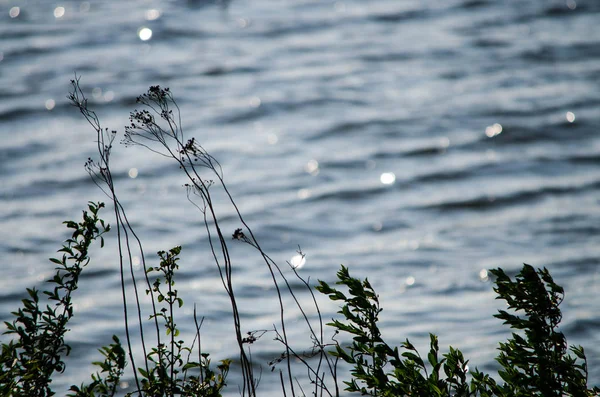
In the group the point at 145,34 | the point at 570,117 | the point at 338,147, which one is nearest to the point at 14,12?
the point at 145,34

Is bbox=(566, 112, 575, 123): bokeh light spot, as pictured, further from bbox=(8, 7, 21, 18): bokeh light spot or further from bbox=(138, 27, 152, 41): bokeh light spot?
bbox=(8, 7, 21, 18): bokeh light spot

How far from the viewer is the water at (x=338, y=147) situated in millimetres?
5414

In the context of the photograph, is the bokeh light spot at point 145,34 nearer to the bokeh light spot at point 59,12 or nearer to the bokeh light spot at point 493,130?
the bokeh light spot at point 59,12

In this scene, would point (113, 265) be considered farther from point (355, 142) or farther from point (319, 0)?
point (319, 0)

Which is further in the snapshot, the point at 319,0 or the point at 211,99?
the point at 319,0

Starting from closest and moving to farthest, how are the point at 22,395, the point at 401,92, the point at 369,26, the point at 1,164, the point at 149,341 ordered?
the point at 22,395, the point at 149,341, the point at 1,164, the point at 401,92, the point at 369,26

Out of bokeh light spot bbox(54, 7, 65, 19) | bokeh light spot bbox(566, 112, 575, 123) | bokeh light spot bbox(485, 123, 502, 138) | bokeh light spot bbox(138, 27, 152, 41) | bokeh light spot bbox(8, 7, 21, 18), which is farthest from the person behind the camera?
bokeh light spot bbox(8, 7, 21, 18)

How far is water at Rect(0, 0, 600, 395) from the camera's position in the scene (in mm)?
5414

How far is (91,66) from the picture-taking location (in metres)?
9.55

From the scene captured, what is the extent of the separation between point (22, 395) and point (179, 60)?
7987mm

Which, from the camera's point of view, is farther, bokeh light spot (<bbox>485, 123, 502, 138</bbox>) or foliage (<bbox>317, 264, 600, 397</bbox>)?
bokeh light spot (<bbox>485, 123, 502, 138</bbox>)

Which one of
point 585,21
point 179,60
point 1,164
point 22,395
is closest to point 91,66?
point 179,60

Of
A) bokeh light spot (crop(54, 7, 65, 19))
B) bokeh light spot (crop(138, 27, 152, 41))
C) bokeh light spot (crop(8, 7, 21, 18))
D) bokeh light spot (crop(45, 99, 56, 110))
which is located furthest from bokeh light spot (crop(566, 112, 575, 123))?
bokeh light spot (crop(8, 7, 21, 18))

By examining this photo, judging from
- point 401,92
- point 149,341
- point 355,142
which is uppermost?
point 401,92
